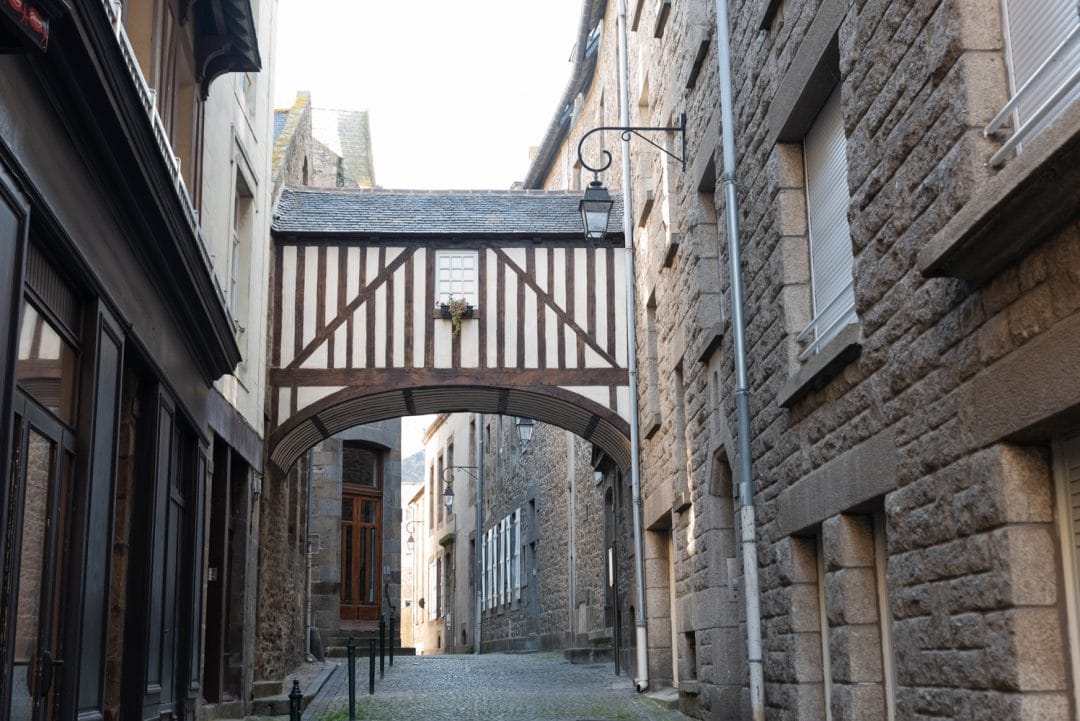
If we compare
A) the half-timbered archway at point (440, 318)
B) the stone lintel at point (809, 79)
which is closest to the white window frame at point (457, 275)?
the half-timbered archway at point (440, 318)

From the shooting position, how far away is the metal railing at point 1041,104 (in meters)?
4.00

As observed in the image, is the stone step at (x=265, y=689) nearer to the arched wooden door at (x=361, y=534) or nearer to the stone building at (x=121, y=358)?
the stone building at (x=121, y=358)

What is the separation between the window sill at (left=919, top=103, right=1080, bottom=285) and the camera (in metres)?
3.57

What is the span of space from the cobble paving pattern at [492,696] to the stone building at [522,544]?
3.65 feet

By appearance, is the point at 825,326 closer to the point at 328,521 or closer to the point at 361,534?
the point at 328,521

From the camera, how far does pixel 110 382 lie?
6887 millimetres

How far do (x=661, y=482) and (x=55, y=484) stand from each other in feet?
24.8

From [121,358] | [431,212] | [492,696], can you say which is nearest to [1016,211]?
[121,358]

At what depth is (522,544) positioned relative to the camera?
26328 millimetres

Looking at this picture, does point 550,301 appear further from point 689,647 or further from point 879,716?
point 879,716

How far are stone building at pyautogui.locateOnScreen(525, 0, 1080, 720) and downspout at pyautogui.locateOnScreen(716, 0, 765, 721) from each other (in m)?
0.07

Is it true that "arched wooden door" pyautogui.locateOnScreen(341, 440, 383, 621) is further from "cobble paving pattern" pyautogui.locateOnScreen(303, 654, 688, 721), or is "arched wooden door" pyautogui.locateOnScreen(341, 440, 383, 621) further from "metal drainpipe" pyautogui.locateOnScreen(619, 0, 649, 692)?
"metal drainpipe" pyautogui.locateOnScreen(619, 0, 649, 692)

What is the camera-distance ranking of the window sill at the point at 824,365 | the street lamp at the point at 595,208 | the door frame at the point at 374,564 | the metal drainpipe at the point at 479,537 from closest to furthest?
the window sill at the point at 824,365 → the street lamp at the point at 595,208 → the door frame at the point at 374,564 → the metal drainpipe at the point at 479,537

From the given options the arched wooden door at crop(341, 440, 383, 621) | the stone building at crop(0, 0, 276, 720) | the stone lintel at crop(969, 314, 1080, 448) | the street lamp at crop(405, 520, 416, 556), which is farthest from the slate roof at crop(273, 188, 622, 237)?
the street lamp at crop(405, 520, 416, 556)
